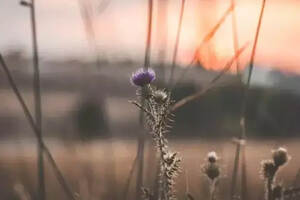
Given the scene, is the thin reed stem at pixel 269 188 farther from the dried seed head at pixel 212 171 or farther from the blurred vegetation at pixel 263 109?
the blurred vegetation at pixel 263 109

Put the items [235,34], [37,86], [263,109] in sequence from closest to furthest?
[37,86]
[235,34]
[263,109]

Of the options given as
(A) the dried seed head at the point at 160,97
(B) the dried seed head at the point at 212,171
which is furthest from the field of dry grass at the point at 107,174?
(A) the dried seed head at the point at 160,97

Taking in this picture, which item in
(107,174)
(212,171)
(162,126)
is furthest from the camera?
(107,174)

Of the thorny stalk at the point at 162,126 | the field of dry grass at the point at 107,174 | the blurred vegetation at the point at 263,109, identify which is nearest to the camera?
the thorny stalk at the point at 162,126

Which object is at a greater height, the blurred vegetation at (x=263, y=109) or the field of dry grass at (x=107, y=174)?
the blurred vegetation at (x=263, y=109)

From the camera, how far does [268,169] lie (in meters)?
1.27

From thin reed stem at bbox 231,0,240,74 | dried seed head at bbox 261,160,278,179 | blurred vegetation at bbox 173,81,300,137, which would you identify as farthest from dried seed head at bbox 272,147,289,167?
blurred vegetation at bbox 173,81,300,137

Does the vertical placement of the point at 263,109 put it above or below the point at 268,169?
above

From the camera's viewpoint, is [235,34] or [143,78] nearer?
[143,78]

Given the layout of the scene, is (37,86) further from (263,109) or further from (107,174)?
(263,109)

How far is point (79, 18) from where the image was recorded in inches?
80.2

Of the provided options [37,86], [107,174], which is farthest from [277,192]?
[107,174]

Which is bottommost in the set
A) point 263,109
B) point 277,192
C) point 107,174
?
point 277,192

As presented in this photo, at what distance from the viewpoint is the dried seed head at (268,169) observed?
1267 millimetres
